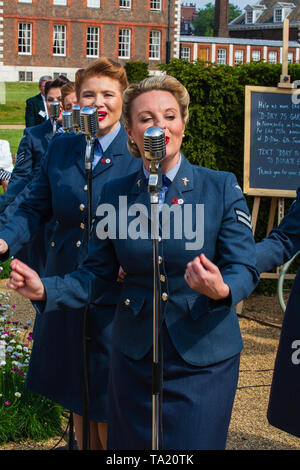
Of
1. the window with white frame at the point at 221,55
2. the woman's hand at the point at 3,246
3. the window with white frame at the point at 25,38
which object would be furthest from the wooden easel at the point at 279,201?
the window with white frame at the point at 221,55

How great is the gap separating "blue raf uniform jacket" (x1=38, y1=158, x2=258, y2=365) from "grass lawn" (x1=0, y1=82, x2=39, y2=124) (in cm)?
2872

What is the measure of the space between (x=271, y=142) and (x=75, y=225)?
4767 millimetres

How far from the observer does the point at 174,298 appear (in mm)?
2645

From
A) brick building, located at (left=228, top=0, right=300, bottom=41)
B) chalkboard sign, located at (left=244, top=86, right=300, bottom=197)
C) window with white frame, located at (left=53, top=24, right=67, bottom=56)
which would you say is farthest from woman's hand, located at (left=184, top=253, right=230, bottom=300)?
brick building, located at (left=228, top=0, right=300, bottom=41)

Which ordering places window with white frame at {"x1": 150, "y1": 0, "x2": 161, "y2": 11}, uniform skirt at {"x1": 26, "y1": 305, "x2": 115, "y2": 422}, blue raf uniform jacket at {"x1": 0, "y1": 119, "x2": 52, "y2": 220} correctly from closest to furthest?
1. uniform skirt at {"x1": 26, "y1": 305, "x2": 115, "y2": 422}
2. blue raf uniform jacket at {"x1": 0, "y1": 119, "x2": 52, "y2": 220}
3. window with white frame at {"x1": 150, "y1": 0, "x2": 161, "y2": 11}

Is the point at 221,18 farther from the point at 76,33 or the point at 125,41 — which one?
→ the point at 76,33

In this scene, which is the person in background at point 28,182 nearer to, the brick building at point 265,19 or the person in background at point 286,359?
the person in background at point 286,359

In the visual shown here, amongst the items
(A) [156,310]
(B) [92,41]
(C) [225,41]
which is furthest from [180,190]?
(C) [225,41]

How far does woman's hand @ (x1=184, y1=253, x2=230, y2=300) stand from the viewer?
222cm

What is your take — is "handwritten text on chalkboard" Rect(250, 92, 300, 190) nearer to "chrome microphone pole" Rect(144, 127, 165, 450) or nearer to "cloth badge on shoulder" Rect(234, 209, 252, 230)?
"cloth badge on shoulder" Rect(234, 209, 252, 230)

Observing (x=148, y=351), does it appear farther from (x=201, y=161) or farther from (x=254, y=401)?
(x=201, y=161)

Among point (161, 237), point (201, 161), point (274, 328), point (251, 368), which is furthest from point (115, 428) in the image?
point (201, 161)

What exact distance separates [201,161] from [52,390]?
4.78 m
